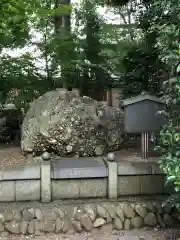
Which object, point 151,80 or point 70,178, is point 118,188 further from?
point 151,80

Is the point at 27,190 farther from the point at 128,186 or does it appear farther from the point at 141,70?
the point at 141,70

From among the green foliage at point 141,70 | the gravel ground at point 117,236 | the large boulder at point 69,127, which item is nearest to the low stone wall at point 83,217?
the gravel ground at point 117,236

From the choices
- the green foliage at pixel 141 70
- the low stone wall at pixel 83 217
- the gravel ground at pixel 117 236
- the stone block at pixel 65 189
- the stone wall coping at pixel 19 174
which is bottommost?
the gravel ground at pixel 117 236

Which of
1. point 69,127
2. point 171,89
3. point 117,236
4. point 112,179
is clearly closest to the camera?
point 171,89

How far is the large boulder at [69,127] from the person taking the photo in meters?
4.99

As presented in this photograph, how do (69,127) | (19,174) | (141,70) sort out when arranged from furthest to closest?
(141,70)
(69,127)
(19,174)

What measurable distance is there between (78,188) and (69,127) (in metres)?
1.03

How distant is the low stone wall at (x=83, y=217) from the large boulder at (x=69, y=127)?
1102 mm

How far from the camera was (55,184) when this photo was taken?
4336 mm

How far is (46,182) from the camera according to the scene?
4254 mm

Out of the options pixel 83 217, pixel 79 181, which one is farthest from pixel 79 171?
pixel 83 217

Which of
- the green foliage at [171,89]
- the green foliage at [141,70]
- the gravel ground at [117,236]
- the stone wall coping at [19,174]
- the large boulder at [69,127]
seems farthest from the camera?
the green foliage at [141,70]

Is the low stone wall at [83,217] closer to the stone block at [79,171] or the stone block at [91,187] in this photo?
the stone block at [91,187]

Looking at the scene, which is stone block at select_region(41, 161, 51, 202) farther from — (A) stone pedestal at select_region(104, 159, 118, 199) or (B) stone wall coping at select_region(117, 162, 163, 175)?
(B) stone wall coping at select_region(117, 162, 163, 175)
